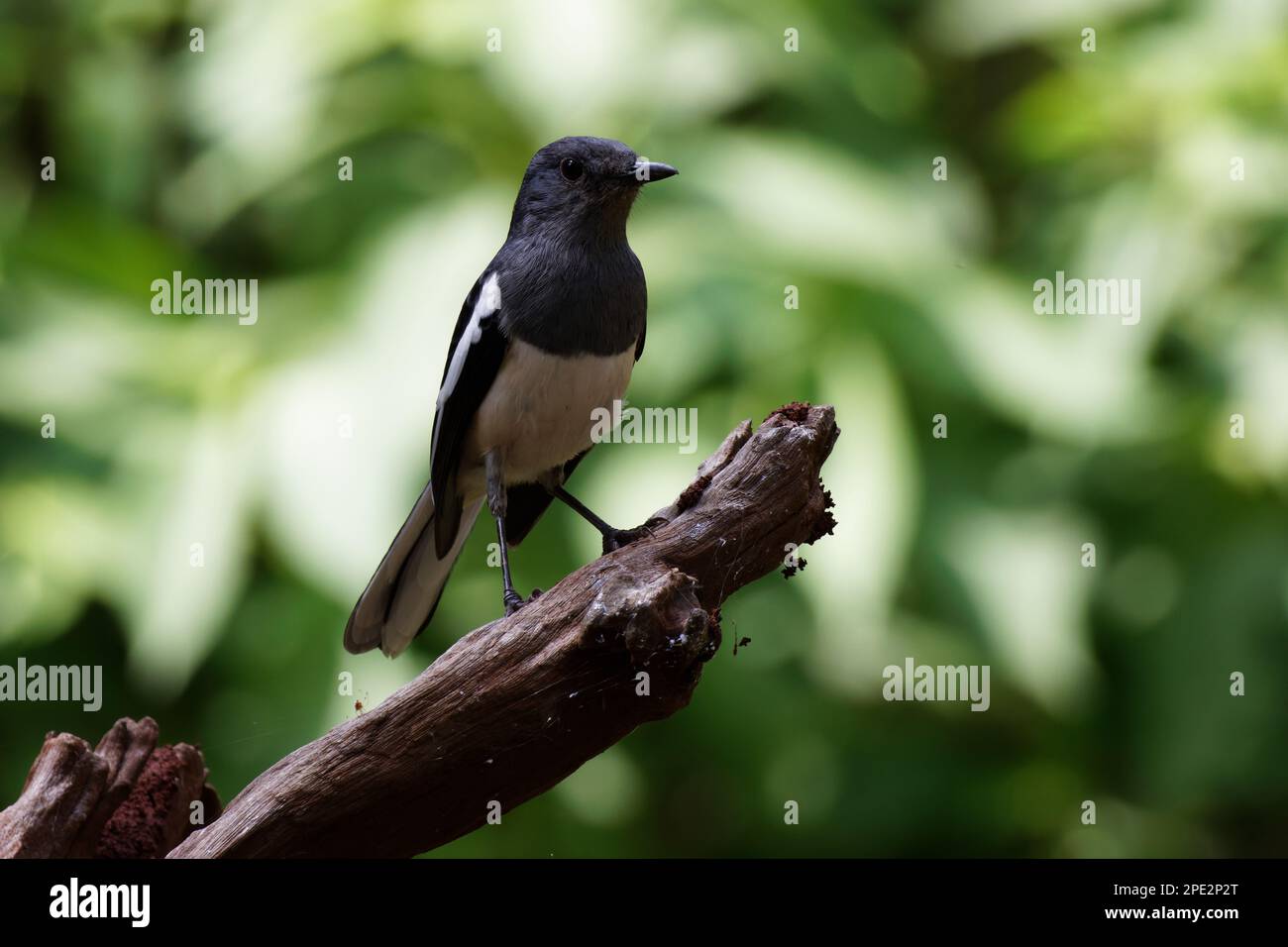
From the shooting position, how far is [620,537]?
241 centimetres

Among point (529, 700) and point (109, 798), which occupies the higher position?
point (529, 700)

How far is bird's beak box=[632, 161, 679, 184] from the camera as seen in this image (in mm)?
2334

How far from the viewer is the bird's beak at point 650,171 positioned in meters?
2.33

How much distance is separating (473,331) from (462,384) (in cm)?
11

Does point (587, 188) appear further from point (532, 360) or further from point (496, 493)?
point (496, 493)

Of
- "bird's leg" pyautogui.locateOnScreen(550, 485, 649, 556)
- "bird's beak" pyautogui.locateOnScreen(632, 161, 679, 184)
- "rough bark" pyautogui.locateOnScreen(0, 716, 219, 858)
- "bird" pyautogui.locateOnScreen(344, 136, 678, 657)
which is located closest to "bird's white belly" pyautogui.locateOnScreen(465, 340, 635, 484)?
"bird" pyautogui.locateOnScreen(344, 136, 678, 657)

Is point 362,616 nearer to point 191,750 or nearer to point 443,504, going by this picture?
point 443,504

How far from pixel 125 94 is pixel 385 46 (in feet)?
2.77

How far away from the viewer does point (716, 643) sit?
6.02ft

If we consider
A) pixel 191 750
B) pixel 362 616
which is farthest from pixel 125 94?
pixel 191 750

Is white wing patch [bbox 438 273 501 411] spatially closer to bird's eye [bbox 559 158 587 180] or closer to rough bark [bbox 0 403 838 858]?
bird's eye [bbox 559 158 587 180]

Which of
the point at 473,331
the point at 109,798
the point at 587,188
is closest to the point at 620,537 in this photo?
the point at 473,331

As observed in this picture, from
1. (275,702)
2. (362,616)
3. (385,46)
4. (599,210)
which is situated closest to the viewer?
(599,210)
